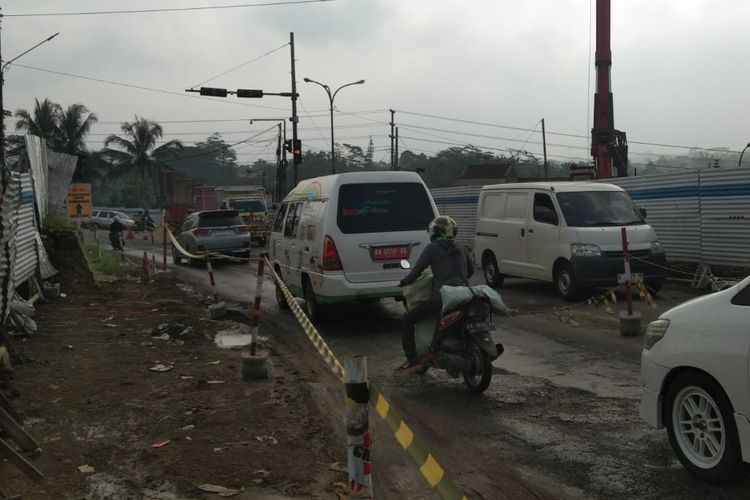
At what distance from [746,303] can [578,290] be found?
884 cm

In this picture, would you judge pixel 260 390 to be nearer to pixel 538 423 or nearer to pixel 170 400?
pixel 170 400

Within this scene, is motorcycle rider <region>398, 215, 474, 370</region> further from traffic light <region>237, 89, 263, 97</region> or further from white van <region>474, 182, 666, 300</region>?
traffic light <region>237, 89, 263, 97</region>

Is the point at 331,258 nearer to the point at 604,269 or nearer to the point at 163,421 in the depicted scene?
the point at 163,421

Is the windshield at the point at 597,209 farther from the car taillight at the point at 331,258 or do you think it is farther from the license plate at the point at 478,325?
the license plate at the point at 478,325

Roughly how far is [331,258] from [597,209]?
19.7 ft

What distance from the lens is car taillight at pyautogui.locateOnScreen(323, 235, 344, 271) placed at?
32.9ft

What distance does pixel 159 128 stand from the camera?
71125mm

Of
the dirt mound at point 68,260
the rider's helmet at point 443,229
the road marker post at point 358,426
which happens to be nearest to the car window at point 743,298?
the road marker post at point 358,426

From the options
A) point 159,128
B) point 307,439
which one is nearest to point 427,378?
point 307,439

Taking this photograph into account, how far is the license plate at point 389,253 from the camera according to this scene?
1011 cm

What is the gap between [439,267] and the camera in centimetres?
713

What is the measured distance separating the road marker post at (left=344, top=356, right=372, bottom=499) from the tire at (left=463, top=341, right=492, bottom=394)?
356 centimetres

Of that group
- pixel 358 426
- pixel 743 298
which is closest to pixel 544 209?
pixel 743 298

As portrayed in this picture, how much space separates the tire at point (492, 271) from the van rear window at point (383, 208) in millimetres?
5266
